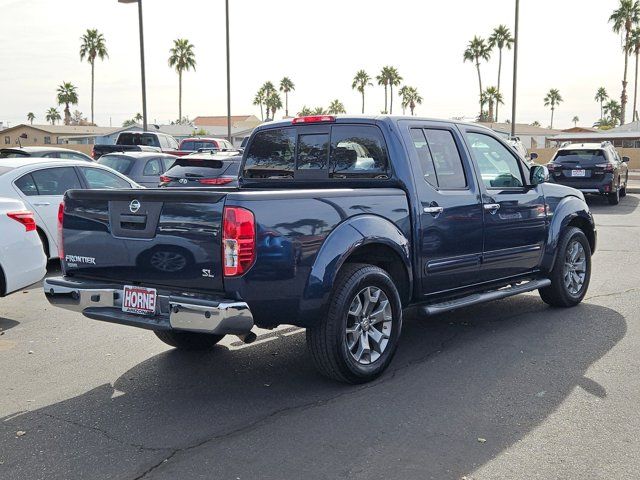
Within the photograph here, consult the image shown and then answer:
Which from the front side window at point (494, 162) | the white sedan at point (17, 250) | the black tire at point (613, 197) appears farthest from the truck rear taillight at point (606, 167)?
the white sedan at point (17, 250)

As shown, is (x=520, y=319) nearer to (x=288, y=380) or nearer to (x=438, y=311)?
(x=438, y=311)

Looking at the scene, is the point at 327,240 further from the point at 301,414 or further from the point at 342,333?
the point at 301,414

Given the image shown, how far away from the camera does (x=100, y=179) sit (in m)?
10.4

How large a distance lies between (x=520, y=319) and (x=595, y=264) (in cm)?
383

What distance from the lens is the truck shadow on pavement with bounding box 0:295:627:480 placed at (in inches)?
151

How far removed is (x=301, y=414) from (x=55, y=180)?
6.64 m

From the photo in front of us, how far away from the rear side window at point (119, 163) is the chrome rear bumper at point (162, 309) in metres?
9.98

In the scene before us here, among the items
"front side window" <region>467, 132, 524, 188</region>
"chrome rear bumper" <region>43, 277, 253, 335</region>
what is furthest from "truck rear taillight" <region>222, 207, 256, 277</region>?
"front side window" <region>467, 132, 524, 188</region>

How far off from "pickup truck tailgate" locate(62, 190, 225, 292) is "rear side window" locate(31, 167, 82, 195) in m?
4.87

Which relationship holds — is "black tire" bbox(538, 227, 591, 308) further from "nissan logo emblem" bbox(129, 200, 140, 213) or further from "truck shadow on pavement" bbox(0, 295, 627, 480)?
Answer: "nissan logo emblem" bbox(129, 200, 140, 213)

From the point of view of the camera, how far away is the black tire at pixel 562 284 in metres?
7.27

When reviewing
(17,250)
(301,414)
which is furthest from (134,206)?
(17,250)

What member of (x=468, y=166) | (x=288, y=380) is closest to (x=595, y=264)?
(x=468, y=166)

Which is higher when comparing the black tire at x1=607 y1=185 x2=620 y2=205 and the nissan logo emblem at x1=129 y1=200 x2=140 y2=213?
the nissan logo emblem at x1=129 y1=200 x2=140 y2=213
